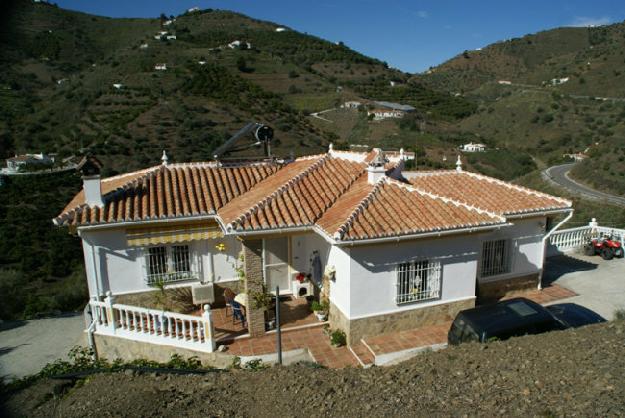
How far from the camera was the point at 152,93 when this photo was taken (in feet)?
178

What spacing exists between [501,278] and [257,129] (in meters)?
10.6

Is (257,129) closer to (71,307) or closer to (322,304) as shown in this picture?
(322,304)

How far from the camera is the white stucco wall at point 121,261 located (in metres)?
12.9

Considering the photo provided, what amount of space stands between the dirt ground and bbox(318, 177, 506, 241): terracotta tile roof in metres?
3.40

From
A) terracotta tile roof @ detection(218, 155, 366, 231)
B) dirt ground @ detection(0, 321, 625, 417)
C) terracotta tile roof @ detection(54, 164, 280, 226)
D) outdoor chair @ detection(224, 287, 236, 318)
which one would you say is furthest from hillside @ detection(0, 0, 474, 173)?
dirt ground @ detection(0, 321, 625, 417)

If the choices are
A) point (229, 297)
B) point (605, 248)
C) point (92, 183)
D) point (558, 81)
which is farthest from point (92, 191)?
point (558, 81)

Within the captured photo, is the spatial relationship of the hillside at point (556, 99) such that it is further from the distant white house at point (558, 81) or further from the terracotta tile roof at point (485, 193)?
the terracotta tile roof at point (485, 193)

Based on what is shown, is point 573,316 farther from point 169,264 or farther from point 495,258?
point 169,264

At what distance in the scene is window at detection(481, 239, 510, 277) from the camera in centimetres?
1416

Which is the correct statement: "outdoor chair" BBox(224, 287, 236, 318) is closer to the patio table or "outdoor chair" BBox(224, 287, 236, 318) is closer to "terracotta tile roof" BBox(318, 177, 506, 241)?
the patio table

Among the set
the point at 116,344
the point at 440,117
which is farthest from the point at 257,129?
the point at 440,117

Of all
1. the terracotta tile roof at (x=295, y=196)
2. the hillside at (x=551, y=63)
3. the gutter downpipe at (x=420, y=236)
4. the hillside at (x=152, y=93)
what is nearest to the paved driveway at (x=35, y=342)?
the terracotta tile roof at (x=295, y=196)

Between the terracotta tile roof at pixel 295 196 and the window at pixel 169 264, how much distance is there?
1916 mm

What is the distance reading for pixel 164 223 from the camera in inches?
519
